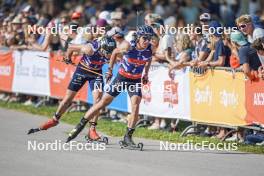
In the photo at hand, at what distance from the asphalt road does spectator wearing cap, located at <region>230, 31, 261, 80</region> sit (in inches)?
60.5

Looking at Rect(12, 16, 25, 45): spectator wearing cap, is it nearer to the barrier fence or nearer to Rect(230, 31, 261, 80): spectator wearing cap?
the barrier fence

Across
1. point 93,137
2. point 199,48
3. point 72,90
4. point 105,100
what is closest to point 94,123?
point 93,137

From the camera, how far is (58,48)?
945 inches

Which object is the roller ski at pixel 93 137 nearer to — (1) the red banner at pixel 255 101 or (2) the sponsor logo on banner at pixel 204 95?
(2) the sponsor logo on banner at pixel 204 95

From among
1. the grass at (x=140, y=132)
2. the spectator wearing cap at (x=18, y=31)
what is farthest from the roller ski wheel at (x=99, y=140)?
the spectator wearing cap at (x=18, y=31)

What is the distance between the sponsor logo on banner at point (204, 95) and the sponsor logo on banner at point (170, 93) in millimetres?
679

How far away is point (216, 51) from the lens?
1739 centimetres

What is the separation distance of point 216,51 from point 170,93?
5.39 ft

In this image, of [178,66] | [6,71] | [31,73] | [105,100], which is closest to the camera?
[105,100]

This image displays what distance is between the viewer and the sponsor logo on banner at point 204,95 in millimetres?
17395

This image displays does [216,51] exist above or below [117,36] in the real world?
below

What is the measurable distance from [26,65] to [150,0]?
650 centimetres

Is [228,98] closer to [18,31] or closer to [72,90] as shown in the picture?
[72,90]

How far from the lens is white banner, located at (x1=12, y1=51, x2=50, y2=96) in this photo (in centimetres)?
2358
